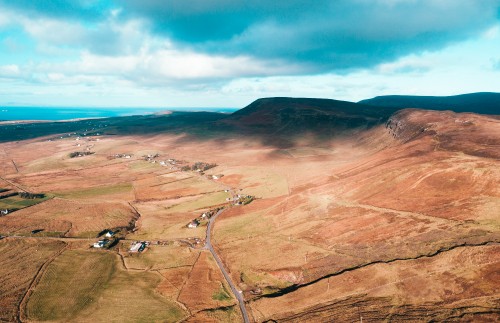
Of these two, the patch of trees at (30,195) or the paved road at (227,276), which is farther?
the patch of trees at (30,195)

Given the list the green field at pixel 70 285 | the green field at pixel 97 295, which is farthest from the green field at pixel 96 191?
the green field at pixel 97 295

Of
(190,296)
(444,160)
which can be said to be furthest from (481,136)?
(190,296)

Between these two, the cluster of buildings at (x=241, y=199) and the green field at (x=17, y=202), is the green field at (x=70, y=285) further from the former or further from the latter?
the green field at (x=17, y=202)

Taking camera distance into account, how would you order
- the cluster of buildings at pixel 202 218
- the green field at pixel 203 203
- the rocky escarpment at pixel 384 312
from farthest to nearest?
the green field at pixel 203 203
the cluster of buildings at pixel 202 218
the rocky escarpment at pixel 384 312

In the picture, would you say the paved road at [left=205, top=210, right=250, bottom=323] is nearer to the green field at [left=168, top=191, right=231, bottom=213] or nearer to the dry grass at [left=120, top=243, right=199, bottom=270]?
the dry grass at [left=120, top=243, right=199, bottom=270]

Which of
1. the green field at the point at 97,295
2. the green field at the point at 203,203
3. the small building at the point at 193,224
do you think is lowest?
the green field at the point at 97,295

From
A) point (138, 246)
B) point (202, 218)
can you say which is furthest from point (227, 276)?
point (202, 218)

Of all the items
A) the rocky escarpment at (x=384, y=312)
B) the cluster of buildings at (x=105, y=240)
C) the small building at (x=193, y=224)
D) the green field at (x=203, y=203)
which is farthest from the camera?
the green field at (x=203, y=203)

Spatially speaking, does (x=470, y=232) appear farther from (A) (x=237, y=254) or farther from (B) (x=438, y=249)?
(A) (x=237, y=254)

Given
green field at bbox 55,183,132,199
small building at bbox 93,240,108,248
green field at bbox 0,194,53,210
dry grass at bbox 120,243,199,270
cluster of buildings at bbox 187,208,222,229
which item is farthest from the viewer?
green field at bbox 55,183,132,199

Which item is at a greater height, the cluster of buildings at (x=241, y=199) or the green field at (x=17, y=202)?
the cluster of buildings at (x=241, y=199)

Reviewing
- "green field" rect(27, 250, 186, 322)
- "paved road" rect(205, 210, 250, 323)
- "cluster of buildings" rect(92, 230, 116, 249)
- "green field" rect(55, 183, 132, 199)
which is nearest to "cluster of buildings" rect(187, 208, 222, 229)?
"paved road" rect(205, 210, 250, 323)

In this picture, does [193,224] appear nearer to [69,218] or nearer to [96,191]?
[69,218]
